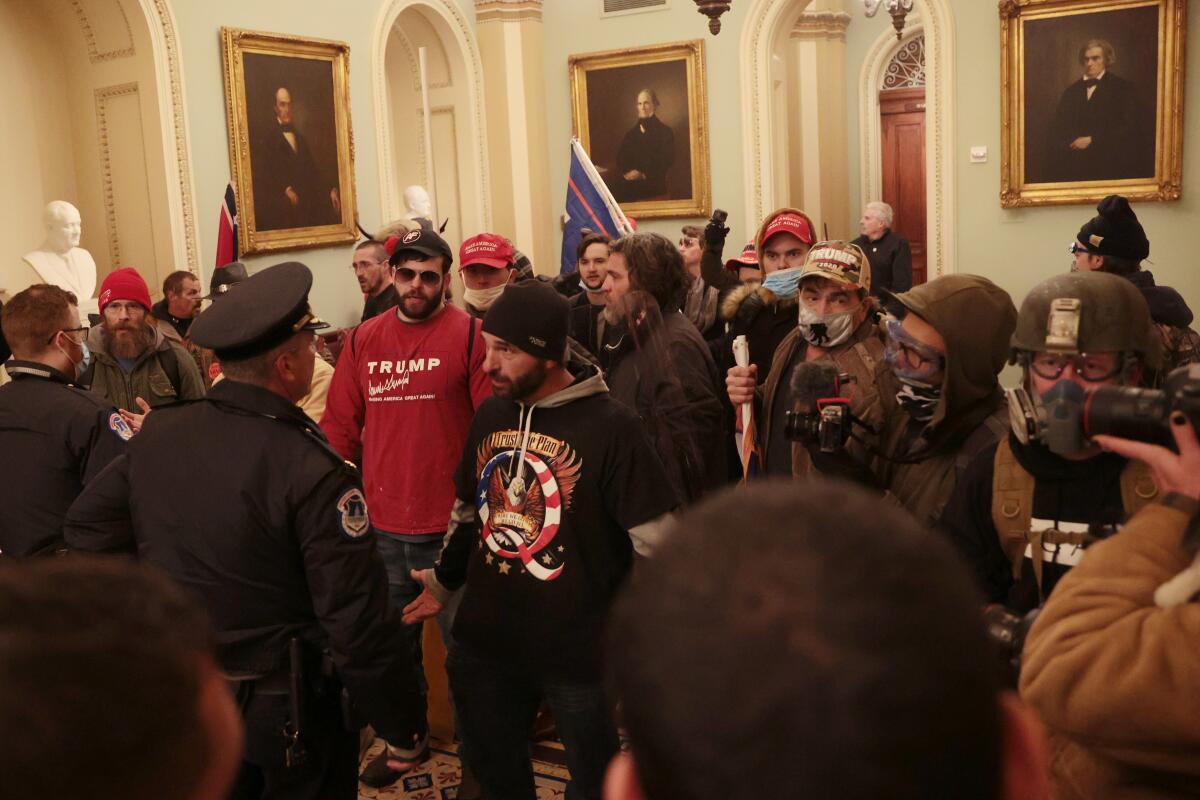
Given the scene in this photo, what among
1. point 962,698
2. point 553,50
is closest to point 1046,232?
point 553,50

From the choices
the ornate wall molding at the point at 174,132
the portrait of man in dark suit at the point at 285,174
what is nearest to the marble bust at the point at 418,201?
the portrait of man in dark suit at the point at 285,174

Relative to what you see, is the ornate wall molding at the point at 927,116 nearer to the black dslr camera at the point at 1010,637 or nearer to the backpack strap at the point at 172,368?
the backpack strap at the point at 172,368

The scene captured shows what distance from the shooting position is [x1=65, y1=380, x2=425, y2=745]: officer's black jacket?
Result: 105 inches

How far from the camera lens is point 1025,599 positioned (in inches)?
86.1

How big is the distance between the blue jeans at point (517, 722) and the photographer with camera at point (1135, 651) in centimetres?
168

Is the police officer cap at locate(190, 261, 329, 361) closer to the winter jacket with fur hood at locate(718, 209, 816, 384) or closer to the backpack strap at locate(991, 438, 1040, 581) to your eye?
the backpack strap at locate(991, 438, 1040, 581)

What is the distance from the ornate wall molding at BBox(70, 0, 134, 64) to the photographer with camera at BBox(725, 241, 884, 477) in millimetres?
6124

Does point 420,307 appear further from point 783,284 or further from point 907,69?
point 907,69

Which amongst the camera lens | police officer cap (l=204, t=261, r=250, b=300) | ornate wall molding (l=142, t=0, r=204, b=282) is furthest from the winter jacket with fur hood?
ornate wall molding (l=142, t=0, r=204, b=282)

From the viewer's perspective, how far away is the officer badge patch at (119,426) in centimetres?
355

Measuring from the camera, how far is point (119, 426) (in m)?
3.57

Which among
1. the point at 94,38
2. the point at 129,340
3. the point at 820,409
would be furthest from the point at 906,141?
the point at 820,409

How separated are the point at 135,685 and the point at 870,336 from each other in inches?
120

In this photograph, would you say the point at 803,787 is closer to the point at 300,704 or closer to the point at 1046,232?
the point at 300,704
